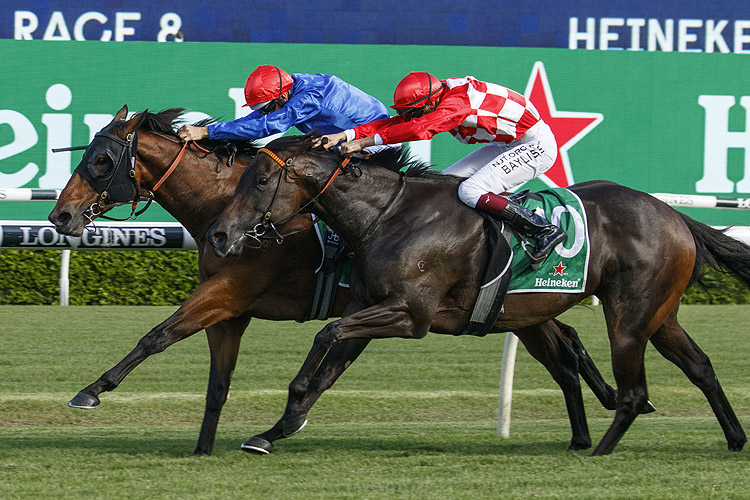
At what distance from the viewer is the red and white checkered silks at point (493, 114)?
4.06 meters

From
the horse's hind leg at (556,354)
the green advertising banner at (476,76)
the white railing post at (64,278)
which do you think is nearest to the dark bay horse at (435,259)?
the horse's hind leg at (556,354)

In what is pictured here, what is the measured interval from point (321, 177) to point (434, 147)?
20.1ft

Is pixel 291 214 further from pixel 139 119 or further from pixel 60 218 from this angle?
pixel 60 218

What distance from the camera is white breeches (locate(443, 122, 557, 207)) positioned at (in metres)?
4.04

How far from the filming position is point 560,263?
13.2ft

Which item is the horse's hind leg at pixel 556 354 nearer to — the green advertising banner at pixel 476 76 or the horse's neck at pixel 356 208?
the horse's neck at pixel 356 208

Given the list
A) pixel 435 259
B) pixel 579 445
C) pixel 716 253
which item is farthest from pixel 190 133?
pixel 716 253

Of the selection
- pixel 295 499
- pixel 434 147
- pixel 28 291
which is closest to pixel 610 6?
pixel 434 147

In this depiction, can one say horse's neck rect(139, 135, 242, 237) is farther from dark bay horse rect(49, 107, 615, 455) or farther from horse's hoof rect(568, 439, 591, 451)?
horse's hoof rect(568, 439, 591, 451)

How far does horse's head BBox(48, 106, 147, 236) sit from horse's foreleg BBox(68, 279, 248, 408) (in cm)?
51

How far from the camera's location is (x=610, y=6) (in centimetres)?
1282

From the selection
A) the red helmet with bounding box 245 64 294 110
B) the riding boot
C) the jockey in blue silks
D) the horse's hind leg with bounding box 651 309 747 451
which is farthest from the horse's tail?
the red helmet with bounding box 245 64 294 110

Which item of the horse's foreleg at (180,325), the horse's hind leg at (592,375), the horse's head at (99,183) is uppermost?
the horse's head at (99,183)

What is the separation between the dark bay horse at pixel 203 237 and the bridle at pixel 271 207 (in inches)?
4.9
